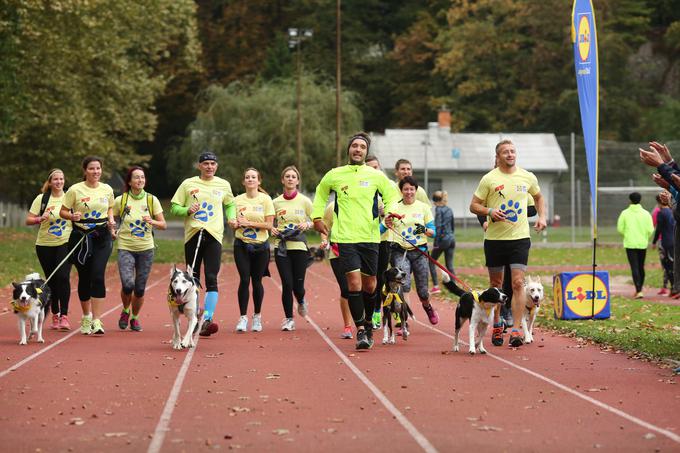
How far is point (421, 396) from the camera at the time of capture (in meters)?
9.86

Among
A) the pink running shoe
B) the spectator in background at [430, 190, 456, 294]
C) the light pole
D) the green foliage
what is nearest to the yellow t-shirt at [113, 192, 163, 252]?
the pink running shoe

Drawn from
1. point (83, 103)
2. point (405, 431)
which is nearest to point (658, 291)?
point (405, 431)

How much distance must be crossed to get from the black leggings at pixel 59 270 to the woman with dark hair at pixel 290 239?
2.67 metres

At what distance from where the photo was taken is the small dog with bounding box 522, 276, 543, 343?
541 inches

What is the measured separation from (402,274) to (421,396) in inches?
139

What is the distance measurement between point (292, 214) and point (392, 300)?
259 cm

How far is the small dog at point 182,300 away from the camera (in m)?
13.0

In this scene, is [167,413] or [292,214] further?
[292,214]

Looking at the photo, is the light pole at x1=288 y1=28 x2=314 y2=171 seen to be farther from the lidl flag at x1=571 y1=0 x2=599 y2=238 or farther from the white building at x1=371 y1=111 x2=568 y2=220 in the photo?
the lidl flag at x1=571 y1=0 x2=599 y2=238

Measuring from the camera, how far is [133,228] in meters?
15.2

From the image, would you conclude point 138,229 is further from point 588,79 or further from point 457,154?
point 457,154

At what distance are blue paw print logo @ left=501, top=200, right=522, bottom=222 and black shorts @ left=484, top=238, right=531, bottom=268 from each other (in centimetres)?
25

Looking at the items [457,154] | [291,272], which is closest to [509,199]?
[291,272]

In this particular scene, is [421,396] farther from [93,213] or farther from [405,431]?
[93,213]
